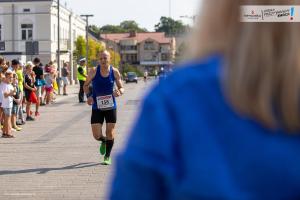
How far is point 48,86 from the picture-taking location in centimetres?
2519

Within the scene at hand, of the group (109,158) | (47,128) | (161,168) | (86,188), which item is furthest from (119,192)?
(47,128)

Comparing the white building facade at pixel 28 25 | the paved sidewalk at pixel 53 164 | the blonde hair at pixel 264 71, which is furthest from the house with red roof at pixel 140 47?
the blonde hair at pixel 264 71

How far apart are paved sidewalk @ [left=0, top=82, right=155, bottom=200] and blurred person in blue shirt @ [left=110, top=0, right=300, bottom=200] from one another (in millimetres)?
3947

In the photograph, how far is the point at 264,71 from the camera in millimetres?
1389

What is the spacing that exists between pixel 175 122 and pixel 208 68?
139 mm

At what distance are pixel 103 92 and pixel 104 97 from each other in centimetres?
10

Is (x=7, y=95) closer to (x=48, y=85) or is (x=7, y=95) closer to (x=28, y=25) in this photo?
(x=48, y=85)

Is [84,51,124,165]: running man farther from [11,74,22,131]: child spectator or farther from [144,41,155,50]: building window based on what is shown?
[144,41,155,50]: building window

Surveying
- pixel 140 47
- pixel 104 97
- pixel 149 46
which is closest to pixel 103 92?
pixel 104 97

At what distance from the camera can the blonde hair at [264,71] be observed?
1.38 metres

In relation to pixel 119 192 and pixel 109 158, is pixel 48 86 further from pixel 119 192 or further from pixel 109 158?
pixel 119 192

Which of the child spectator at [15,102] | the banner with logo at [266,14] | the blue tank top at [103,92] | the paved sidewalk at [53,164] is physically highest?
the banner with logo at [266,14]

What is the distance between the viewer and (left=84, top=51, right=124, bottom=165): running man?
9773 mm

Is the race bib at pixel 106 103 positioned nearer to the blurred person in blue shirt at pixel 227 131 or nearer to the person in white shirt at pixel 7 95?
the person in white shirt at pixel 7 95
